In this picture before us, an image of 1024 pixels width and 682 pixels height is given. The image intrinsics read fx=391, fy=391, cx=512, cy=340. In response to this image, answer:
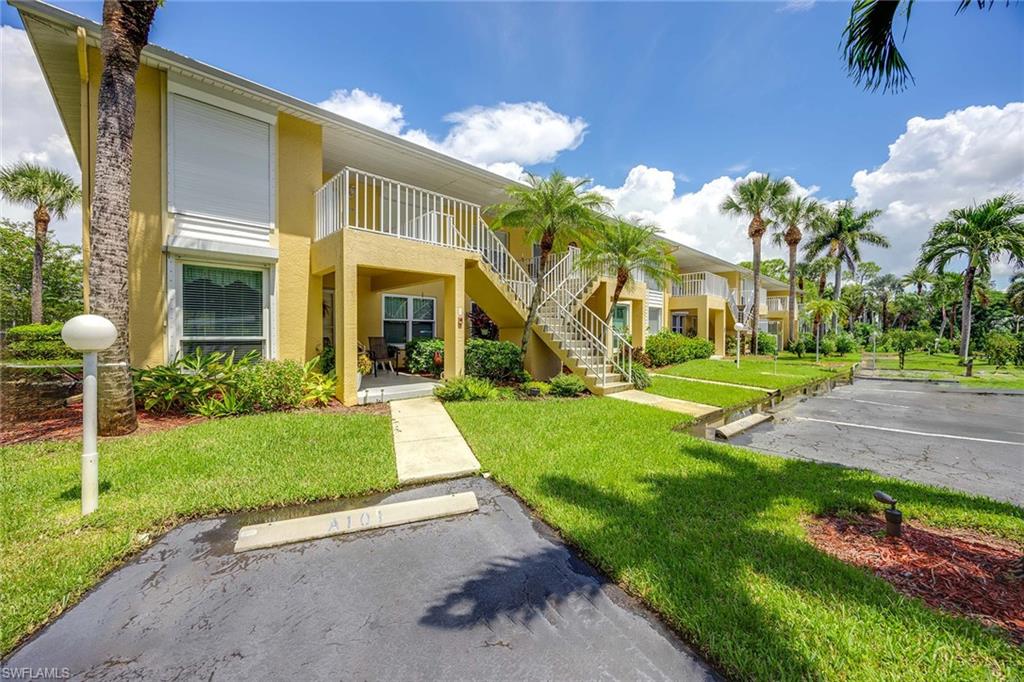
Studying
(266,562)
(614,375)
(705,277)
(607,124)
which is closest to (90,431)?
(266,562)

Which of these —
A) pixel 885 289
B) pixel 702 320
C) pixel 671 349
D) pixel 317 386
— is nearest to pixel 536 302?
pixel 317 386

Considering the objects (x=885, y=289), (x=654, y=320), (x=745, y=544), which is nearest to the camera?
(x=745, y=544)

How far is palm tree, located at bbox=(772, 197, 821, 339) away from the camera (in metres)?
25.2

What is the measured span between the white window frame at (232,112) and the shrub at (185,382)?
112 inches

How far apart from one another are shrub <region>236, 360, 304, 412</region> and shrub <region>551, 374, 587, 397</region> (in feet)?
19.8

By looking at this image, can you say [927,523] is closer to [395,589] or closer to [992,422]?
[395,589]

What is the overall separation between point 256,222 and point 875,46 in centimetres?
1050

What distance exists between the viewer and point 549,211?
10625mm

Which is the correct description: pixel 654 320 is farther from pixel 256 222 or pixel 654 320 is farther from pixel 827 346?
pixel 256 222

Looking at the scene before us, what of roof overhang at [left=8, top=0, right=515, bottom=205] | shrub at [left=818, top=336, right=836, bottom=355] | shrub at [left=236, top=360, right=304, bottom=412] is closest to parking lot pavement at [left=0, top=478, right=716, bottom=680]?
shrub at [left=236, top=360, right=304, bottom=412]

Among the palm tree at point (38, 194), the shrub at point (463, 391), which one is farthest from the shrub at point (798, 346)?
the palm tree at point (38, 194)

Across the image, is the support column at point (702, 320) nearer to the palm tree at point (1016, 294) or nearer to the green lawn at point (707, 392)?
the green lawn at point (707, 392)

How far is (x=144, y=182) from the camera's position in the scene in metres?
7.49

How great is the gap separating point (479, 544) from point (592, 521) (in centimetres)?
112
